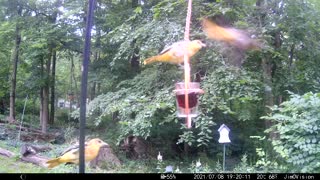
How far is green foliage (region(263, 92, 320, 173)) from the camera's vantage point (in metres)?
4.32

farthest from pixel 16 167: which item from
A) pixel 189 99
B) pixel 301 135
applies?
pixel 189 99

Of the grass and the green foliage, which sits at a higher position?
the green foliage

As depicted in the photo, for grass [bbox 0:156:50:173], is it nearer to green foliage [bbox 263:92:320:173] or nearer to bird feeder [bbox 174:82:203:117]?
green foliage [bbox 263:92:320:173]

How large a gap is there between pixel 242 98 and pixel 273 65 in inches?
96.9

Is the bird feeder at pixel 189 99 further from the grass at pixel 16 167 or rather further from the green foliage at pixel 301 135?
the grass at pixel 16 167

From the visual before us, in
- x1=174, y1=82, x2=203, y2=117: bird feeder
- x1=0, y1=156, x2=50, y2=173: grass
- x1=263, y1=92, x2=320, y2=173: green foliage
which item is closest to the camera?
x1=174, y1=82, x2=203, y2=117: bird feeder

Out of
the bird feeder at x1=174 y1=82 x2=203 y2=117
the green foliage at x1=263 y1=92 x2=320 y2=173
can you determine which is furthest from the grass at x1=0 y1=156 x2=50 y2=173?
the bird feeder at x1=174 y1=82 x2=203 y2=117

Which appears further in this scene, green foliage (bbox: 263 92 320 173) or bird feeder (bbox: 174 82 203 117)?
green foliage (bbox: 263 92 320 173)

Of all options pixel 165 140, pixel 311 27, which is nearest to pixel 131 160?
pixel 165 140

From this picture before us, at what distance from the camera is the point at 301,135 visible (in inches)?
177

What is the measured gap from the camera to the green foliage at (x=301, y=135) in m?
4.32

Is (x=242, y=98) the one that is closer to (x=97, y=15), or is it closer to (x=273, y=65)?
(x=273, y=65)

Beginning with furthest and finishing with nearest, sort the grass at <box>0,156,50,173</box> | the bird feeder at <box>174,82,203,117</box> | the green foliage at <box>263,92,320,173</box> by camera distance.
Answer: the grass at <box>0,156,50,173</box>
the green foliage at <box>263,92,320,173</box>
the bird feeder at <box>174,82,203,117</box>

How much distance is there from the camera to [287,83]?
757cm
